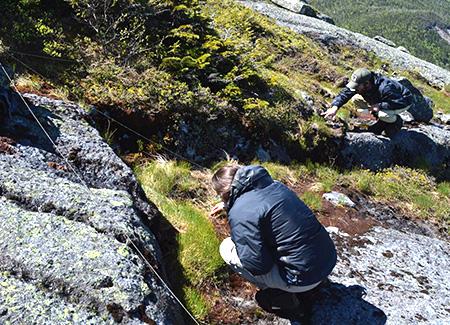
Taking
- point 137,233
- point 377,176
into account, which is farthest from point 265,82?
point 137,233

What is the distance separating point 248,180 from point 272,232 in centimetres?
63

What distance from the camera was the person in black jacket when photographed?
36.4ft

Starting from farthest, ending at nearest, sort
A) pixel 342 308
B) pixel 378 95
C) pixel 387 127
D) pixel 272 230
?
pixel 387 127
pixel 378 95
pixel 342 308
pixel 272 230

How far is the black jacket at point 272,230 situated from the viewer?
468cm

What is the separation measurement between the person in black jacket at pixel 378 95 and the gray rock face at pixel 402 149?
2.28 ft

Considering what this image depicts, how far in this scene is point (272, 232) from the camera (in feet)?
15.5

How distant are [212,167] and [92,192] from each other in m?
4.20

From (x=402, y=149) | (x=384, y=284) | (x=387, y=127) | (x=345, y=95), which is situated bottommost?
(x=402, y=149)

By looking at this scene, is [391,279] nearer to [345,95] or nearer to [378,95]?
[345,95]

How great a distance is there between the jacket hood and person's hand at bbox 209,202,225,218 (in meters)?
1.53

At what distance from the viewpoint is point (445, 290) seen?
248 inches

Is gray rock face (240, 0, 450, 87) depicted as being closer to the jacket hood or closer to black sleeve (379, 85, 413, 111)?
black sleeve (379, 85, 413, 111)

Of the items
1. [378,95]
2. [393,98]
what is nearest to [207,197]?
[378,95]

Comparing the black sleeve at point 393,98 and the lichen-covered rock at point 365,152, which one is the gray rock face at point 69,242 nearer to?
the lichen-covered rock at point 365,152
